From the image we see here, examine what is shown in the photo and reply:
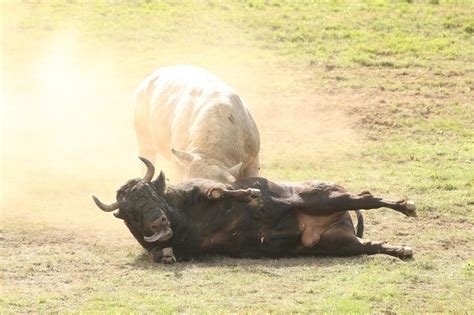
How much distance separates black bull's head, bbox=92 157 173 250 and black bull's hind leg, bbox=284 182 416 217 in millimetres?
1267

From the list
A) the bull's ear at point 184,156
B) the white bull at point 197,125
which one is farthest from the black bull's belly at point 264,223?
the bull's ear at point 184,156

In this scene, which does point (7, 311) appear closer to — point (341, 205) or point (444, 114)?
point (341, 205)

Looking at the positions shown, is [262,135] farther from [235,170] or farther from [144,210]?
[144,210]

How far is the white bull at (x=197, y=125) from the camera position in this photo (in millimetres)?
15016

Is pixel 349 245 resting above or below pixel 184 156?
below

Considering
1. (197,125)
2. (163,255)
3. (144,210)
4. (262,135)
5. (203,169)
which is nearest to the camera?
(144,210)

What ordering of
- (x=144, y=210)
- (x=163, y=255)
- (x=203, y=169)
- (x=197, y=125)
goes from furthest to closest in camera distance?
(x=197, y=125) → (x=203, y=169) → (x=163, y=255) → (x=144, y=210)

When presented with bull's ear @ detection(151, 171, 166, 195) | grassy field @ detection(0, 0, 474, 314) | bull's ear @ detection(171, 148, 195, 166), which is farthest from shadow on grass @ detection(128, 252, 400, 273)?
bull's ear @ detection(171, 148, 195, 166)

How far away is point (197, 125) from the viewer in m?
15.8

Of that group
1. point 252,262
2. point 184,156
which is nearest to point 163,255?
point 252,262

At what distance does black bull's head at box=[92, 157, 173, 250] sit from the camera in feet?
42.9

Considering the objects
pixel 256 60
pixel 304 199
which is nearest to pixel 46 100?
pixel 256 60

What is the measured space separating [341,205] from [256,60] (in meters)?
14.0

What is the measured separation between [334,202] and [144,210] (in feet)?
6.31
